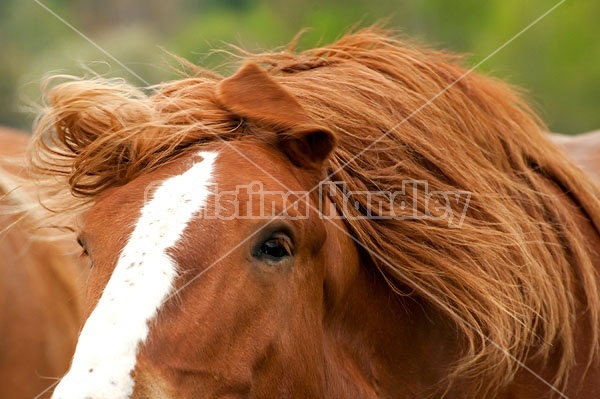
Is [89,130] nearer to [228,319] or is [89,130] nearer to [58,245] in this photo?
[228,319]

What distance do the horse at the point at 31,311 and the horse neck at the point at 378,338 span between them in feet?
7.39

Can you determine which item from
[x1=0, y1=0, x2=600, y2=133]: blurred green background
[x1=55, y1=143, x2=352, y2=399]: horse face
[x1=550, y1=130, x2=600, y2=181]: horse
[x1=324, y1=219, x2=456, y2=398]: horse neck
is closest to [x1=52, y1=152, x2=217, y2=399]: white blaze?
[x1=55, y1=143, x2=352, y2=399]: horse face

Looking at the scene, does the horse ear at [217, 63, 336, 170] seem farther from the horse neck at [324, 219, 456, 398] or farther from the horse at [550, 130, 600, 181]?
the horse at [550, 130, 600, 181]

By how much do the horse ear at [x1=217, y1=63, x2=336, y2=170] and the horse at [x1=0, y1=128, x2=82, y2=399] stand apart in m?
2.16

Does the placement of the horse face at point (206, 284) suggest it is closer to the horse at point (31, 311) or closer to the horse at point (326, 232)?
the horse at point (326, 232)

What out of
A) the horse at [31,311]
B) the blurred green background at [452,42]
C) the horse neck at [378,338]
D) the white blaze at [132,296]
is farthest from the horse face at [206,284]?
the blurred green background at [452,42]

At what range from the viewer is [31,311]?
14.3ft

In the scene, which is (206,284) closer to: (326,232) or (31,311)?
(326,232)

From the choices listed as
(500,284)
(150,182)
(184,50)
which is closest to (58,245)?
(150,182)

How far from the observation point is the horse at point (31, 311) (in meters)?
4.26

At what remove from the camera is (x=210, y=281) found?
208 cm

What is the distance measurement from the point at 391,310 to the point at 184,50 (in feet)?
69.3

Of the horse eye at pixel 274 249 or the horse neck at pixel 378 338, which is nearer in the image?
the horse eye at pixel 274 249

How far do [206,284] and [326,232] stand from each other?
0.40 meters
